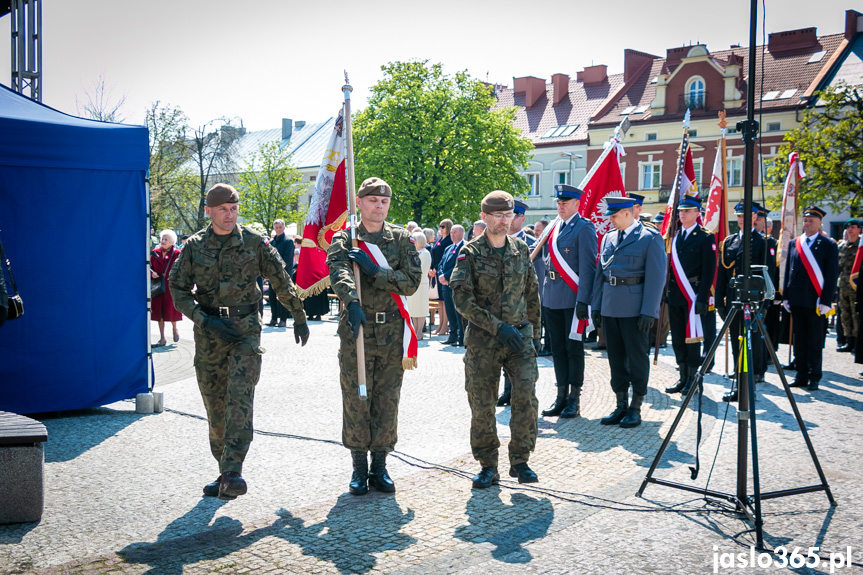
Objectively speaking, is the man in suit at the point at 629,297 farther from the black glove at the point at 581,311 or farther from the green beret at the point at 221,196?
the green beret at the point at 221,196

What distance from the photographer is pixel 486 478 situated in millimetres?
6047

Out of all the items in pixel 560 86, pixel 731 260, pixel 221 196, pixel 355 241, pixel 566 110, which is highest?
pixel 560 86

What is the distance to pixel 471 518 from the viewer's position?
5.33 meters

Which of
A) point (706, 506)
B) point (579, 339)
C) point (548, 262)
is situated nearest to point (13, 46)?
point (548, 262)

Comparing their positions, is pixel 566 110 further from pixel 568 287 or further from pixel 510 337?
pixel 510 337

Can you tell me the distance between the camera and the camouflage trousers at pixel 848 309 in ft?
45.5

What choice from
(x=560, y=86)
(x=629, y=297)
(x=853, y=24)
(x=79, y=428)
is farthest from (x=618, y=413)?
(x=560, y=86)

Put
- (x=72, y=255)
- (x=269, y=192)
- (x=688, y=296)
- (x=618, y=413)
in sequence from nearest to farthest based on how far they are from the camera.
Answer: (x=618, y=413)
(x=72, y=255)
(x=688, y=296)
(x=269, y=192)

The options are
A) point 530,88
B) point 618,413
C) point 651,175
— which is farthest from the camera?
point 530,88

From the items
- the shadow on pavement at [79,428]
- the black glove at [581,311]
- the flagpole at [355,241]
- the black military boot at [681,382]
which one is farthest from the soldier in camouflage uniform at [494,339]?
the black military boot at [681,382]

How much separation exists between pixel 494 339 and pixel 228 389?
1.96 metres

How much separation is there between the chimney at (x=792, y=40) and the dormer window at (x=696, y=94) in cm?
443

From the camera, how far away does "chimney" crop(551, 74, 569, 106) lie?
60.0 meters

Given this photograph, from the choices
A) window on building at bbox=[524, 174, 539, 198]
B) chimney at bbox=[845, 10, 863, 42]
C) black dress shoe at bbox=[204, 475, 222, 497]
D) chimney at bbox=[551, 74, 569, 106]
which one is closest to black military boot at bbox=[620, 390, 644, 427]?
black dress shoe at bbox=[204, 475, 222, 497]
